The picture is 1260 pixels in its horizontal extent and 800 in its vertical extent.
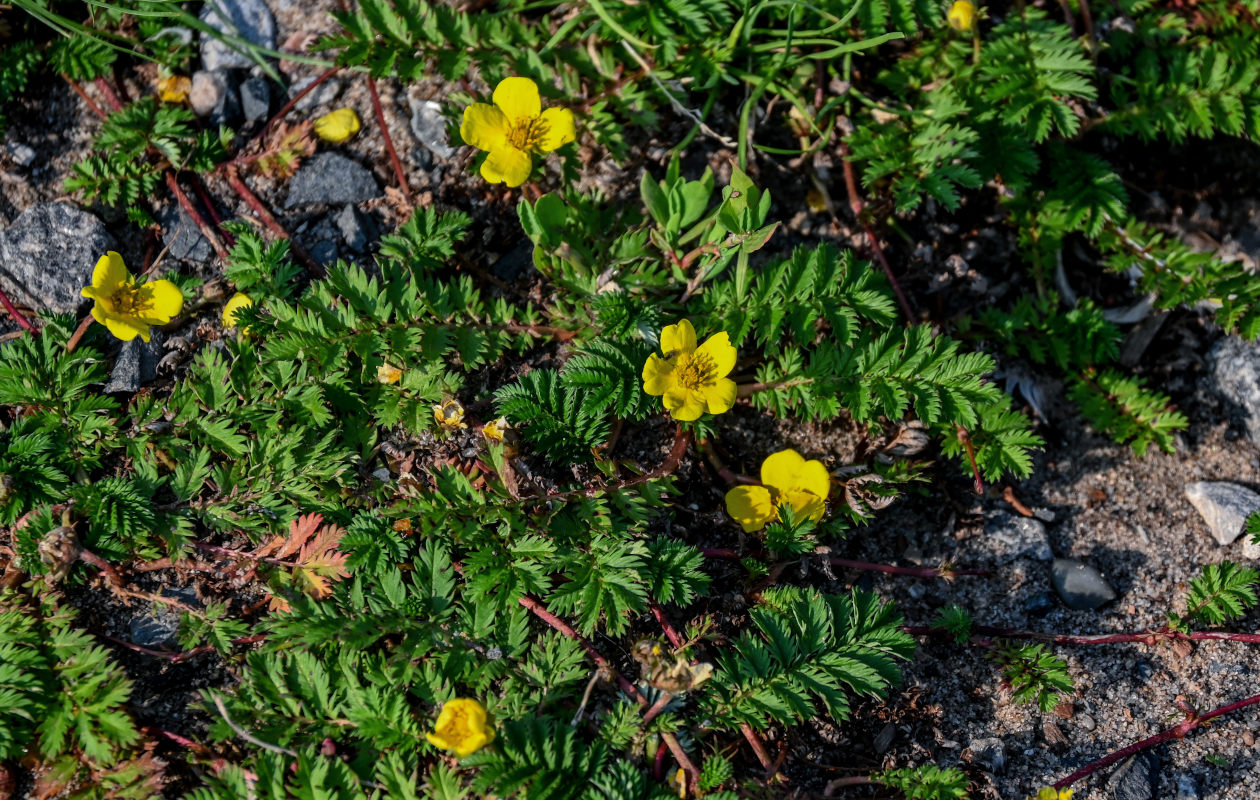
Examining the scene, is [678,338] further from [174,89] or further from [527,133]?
[174,89]

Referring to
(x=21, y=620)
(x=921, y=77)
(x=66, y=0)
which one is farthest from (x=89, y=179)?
(x=921, y=77)

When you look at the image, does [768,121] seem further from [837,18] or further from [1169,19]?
[1169,19]

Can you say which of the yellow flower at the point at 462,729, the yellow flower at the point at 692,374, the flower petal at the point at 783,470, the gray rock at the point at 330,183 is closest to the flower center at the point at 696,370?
the yellow flower at the point at 692,374

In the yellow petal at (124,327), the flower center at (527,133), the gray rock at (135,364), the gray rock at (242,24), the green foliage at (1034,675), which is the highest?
the gray rock at (242,24)

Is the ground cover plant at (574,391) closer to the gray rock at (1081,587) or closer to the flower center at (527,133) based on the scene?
the flower center at (527,133)

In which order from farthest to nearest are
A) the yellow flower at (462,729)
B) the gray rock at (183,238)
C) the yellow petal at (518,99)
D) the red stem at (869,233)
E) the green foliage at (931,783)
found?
the red stem at (869,233)
the gray rock at (183,238)
the yellow petal at (518,99)
the green foliage at (931,783)
the yellow flower at (462,729)

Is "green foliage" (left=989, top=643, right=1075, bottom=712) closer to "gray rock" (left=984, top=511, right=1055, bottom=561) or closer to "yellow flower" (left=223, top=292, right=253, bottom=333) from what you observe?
"gray rock" (left=984, top=511, right=1055, bottom=561)

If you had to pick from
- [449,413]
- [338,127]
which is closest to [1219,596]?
[449,413]
